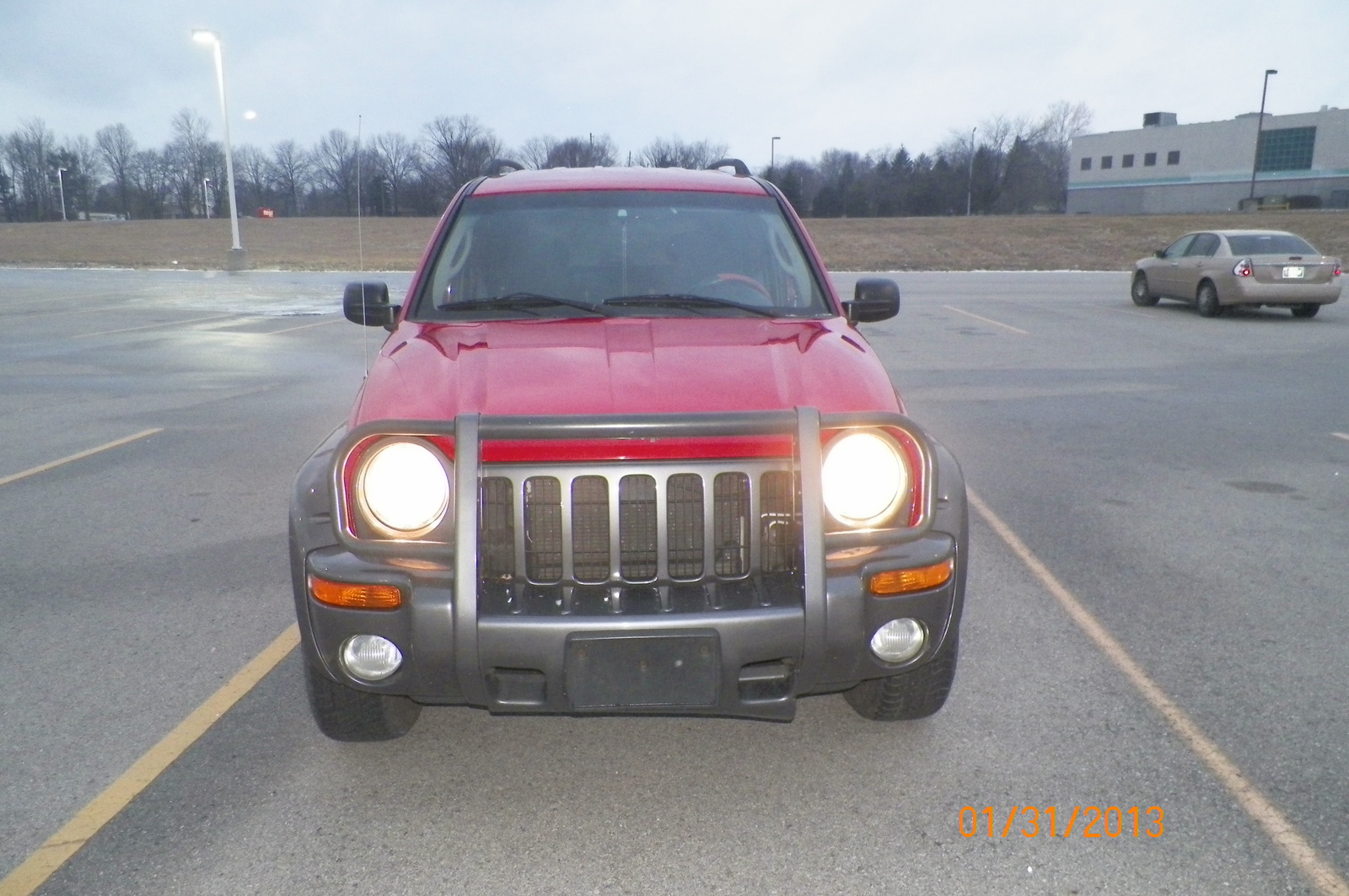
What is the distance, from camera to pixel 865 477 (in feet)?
9.73

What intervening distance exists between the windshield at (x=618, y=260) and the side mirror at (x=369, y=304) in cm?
29

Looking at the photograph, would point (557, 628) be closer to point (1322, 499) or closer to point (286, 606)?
point (286, 606)

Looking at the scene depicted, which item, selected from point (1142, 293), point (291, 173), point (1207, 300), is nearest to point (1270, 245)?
point (1207, 300)

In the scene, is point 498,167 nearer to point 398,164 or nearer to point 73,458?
point 73,458

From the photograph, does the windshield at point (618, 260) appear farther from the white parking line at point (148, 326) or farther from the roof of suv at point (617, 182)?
the white parking line at point (148, 326)

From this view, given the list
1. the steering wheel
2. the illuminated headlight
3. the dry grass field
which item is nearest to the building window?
the dry grass field

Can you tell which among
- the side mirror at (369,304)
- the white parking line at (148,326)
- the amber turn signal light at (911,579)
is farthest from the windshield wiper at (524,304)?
the white parking line at (148,326)

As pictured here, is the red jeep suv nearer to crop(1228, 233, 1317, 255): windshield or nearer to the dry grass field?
crop(1228, 233, 1317, 255): windshield

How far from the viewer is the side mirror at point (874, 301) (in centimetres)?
441

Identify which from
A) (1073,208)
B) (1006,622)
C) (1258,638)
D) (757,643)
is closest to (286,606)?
(757,643)

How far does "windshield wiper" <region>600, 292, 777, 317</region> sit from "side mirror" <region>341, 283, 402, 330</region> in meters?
1.04

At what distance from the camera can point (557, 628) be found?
2.68 meters

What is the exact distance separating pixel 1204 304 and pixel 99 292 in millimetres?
24378

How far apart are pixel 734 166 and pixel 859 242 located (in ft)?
146
